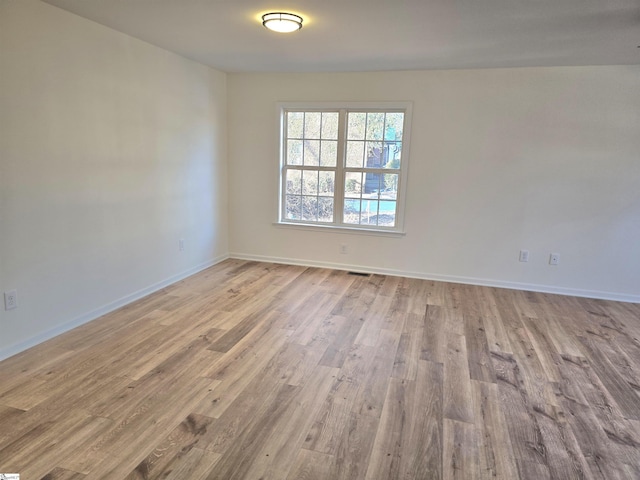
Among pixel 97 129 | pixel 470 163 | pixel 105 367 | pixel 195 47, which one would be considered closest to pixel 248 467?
pixel 105 367

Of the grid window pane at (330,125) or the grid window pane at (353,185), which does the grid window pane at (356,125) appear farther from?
the grid window pane at (353,185)

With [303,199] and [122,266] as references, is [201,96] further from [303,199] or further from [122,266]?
[122,266]

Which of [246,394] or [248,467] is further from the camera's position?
[246,394]

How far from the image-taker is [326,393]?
2.42 meters

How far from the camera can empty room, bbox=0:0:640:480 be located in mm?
2076

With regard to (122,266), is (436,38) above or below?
above

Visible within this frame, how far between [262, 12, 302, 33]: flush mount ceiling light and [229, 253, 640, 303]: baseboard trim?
2933 millimetres

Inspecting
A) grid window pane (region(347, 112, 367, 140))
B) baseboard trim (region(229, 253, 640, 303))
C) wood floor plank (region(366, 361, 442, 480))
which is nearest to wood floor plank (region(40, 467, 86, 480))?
wood floor plank (region(366, 361, 442, 480))

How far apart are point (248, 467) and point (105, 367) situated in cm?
135

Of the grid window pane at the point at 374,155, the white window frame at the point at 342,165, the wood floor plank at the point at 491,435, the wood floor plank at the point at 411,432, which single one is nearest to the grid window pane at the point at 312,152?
the white window frame at the point at 342,165

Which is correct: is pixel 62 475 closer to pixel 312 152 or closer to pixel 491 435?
pixel 491 435

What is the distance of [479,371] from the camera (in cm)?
273

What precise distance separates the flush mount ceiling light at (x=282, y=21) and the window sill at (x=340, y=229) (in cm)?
257

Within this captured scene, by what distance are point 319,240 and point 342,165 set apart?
3.24 feet
